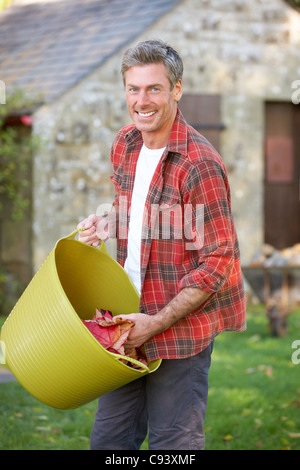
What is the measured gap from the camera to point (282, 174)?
9.76 metres

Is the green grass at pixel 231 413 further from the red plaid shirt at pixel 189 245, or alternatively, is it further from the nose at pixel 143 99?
the nose at pixel 143 99

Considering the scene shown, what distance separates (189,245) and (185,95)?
6.50 m

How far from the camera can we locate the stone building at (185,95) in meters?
8.62

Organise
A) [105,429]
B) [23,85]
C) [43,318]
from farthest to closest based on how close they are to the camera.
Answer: [23,85] < [105,429] < [43,318]

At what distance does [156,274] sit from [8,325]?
0.59 metres

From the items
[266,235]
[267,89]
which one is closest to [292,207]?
[266,235]

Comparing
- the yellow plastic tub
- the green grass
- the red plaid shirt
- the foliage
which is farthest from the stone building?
the yellow plastic tub

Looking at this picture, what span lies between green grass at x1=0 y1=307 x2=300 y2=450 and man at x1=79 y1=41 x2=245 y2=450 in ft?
5.29

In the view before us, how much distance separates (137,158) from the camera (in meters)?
3.00

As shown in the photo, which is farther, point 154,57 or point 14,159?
point 14,159

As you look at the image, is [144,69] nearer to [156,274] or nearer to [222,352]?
[156,274]

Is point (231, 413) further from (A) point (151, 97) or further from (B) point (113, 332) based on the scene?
(A) point (151, 97)

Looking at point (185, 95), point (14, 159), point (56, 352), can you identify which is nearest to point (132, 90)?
point (56, 352)

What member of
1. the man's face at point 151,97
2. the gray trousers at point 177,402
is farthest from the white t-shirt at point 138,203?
the gray trousers at point 177,402
